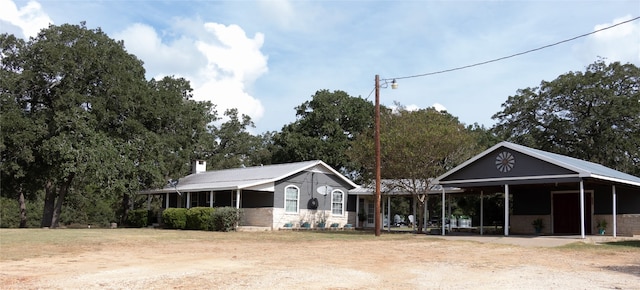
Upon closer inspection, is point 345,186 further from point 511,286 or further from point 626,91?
point 511,286

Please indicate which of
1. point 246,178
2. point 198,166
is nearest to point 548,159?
point 246,178

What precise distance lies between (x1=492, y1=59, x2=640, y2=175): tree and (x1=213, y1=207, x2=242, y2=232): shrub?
2147 centimetres

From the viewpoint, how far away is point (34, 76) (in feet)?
102

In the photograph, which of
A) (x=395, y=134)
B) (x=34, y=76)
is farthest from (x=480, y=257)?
(x=34, y=76)

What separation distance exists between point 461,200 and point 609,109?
35.7ft

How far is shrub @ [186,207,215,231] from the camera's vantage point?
28.9 m

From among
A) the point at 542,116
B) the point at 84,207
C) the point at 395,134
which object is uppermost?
the point at 542,116

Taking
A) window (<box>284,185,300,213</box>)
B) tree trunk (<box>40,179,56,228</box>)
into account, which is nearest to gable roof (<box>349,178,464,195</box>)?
window (<box>284,185,300,213</box>)

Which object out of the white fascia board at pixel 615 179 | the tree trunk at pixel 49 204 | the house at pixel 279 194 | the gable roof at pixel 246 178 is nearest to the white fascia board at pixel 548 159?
the white fascia board at pixel 615 179

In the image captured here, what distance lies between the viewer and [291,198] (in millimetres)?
31359

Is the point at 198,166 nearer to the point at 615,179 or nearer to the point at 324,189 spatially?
the point at 324,189

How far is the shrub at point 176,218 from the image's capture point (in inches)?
1213

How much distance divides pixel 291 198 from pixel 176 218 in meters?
6.18

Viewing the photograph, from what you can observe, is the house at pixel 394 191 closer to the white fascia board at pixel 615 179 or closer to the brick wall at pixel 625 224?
the brick wall at pixel 625 224
